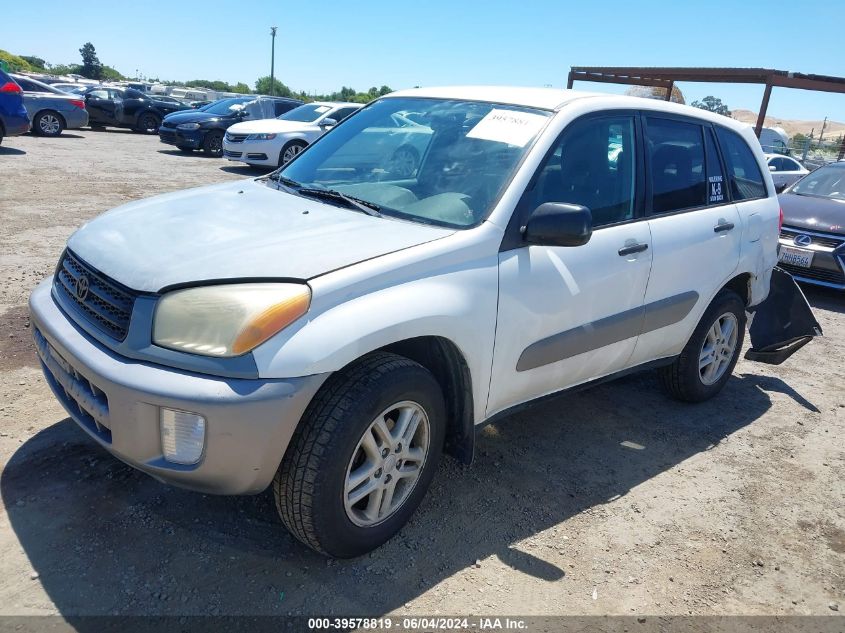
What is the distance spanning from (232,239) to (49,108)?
17.1 metres

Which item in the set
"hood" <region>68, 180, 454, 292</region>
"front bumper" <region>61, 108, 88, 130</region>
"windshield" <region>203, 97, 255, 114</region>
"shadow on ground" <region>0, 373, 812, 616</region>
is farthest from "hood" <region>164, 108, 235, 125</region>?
"shadow on ground" <region>0, 373, 812, 616</region>

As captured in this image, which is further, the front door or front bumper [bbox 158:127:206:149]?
front bumper [bbox 158:127:206:149]

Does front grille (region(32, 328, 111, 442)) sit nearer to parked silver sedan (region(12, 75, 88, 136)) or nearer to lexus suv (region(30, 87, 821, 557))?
lexus suv (region(30, 87, 821, 557))

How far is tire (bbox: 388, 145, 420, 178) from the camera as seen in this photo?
3.32m

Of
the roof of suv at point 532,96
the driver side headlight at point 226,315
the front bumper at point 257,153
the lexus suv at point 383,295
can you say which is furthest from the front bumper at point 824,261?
the front bumper at point 257,153

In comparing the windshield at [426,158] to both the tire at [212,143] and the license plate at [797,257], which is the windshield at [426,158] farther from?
the tire at [212,143]

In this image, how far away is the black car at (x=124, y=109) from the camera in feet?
66.3

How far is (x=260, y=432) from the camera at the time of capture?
2.22 meters

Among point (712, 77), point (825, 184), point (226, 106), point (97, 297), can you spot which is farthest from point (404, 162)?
point (712, 77)

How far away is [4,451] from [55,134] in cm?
1681

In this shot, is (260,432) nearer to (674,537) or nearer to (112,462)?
(112,462)

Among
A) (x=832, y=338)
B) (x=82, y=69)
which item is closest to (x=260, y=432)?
(x=832, y=338)

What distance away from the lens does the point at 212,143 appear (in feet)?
53.1

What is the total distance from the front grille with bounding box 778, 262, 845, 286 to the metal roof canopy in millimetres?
11594
